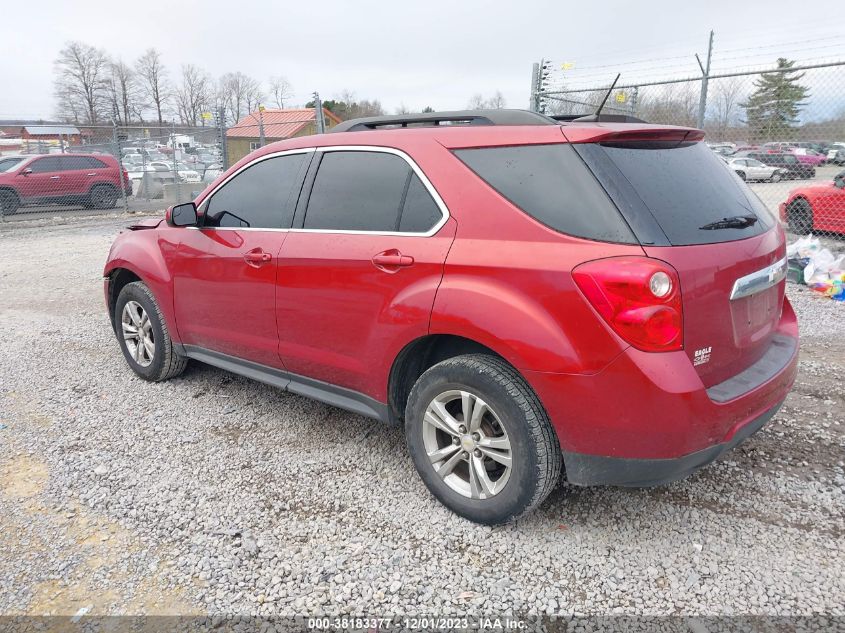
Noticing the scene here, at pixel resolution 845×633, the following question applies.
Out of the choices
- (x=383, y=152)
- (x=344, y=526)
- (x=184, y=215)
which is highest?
(x=383, y=152)

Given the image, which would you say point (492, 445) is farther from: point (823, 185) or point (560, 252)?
point (823, 185)

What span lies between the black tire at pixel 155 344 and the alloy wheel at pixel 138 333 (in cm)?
3

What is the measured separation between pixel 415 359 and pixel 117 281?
3.04 m

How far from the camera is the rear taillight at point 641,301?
2.15 metres

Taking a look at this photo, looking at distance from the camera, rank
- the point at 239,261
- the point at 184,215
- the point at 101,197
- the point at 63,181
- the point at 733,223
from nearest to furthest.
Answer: the point at 733,223 → the point at 239,261 → the point at 184,215 → the point at 63,181 → the point at 101,197

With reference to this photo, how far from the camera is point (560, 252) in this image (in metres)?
2.30

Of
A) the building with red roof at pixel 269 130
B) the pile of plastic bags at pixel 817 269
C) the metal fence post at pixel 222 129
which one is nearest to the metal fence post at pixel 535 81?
the pile of plastic bags at pixel 817 269

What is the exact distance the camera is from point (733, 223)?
2.54m

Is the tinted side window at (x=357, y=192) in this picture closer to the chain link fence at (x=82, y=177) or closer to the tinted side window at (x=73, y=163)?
the chain link fence at (x=82, y=177)

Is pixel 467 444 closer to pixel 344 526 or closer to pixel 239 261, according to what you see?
pixel 344 526

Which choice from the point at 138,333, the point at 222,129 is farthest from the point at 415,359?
the point at 222,129

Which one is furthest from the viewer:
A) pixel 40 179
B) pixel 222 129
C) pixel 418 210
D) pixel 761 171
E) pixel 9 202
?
pixel 222 129

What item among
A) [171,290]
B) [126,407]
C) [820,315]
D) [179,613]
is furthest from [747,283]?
[820,315]

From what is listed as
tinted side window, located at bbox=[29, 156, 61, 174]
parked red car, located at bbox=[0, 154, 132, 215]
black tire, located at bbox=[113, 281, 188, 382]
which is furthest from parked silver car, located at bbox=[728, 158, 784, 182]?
tinted side window, located at bbox=[29, 156, 61, 174]
